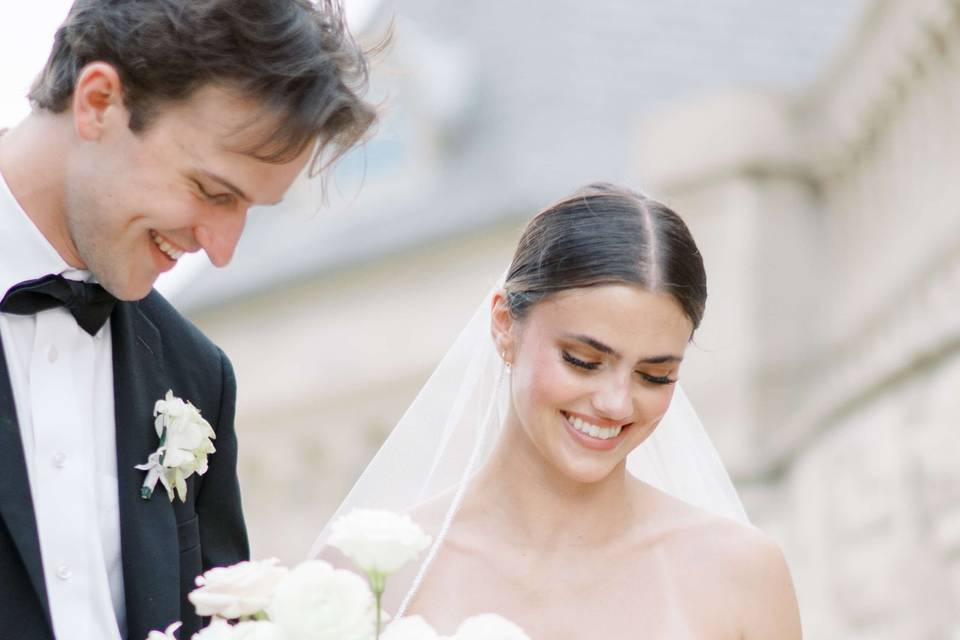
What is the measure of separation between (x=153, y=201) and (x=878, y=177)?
23.0ft

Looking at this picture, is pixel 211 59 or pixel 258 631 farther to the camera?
pixel 211 59

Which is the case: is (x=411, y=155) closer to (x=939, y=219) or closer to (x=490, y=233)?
(x=490, y=233)

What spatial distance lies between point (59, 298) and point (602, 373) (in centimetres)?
122

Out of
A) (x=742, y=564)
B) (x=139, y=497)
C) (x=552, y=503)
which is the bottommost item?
(x=139, y=497)

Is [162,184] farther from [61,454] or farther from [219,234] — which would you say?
[61,454]

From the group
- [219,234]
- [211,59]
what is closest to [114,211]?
[219,234]


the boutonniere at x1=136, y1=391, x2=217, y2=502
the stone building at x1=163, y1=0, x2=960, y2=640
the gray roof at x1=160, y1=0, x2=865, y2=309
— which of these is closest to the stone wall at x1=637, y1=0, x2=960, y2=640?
the stone building at x1=163, y1=0, x2=960, y2=640

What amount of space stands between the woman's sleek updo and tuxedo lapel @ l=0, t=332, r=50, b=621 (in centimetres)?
123

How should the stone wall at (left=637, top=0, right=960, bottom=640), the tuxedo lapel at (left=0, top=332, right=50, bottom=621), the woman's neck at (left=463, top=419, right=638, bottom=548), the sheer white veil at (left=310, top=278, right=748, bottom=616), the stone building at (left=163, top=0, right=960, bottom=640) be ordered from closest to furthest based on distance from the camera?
1. the tuxedo lapel at (left=0, top=332, right=50, bottom=621)
2. the woman's neck at (left=463, top=419, right=638, bottom=548)
3. the sheer white veil at (left=310, top=278, right=748, bottom=616)
4. the stone wall at (left=637, top=0, right=960, bottom=640)
5. the stone building at (left=163, top=0, right=960, bottom=640)

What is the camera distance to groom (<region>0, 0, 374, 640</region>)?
11.9ft

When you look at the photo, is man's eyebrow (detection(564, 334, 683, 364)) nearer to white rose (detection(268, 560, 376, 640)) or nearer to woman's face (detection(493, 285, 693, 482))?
woman's face (detection(493, 285, 693, 482))

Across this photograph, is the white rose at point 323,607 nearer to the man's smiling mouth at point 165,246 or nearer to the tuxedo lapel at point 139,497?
the tuxedo lapel at point 139,497

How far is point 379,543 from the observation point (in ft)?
10.2

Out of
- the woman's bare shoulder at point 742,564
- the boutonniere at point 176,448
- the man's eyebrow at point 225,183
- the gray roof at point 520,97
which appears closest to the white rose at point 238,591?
the boutonniere at point 176,448
